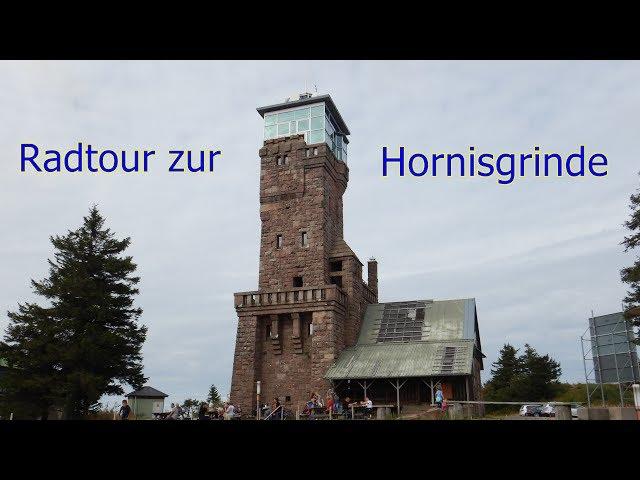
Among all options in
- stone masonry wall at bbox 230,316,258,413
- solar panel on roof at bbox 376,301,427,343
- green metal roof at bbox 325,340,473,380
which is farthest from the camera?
solar panel on roof at bbox 376,301,427,343

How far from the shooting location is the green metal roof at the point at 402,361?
3216 cm

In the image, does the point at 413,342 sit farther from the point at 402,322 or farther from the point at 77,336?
the point at 77,336

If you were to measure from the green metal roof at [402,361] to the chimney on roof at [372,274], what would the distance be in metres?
8.96

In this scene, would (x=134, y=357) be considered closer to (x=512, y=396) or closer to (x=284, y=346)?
(x=284, y=346)

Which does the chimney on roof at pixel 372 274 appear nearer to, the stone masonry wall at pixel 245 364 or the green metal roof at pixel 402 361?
the green metal roof at pixel 402 361

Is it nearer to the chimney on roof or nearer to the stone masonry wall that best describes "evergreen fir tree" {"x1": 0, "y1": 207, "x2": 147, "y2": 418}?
the stone masonry wall

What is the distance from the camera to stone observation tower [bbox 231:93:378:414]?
116 feet

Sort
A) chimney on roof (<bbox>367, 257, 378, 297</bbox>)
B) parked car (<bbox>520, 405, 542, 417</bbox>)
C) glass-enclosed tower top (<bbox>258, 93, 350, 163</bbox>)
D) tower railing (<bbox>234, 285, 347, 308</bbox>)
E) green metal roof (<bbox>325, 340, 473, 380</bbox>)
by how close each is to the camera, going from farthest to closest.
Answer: chimney on roof (<bbox>367, 257, 378, 297</bbox>) < glass-enclosed tower top (<bbox>258, 93, 350, 163</bbox>) < tower railing (<bbox>234, 285, 347, 308</bbox>) < parked car (<bbox>520, 405, 542, 417</bbox>) < green metal roof (<bbox>325, 340, 473, 380</bbox>)

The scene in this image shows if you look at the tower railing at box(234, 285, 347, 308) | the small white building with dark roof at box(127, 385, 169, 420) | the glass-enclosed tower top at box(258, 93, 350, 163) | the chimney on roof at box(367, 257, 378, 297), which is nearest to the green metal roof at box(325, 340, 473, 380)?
the tower railing at box(234, 285, 347, 308)

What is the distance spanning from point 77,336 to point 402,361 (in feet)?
65.8

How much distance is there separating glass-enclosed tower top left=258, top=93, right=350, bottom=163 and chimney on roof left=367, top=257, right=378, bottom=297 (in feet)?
30.2

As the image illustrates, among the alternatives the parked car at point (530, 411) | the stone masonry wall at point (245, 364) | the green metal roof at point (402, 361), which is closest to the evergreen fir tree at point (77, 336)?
the stone masonry wall at point (245, 364)

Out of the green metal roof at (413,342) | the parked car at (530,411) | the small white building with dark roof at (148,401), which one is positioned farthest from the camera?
the small white building with dark roof at (148,401)
